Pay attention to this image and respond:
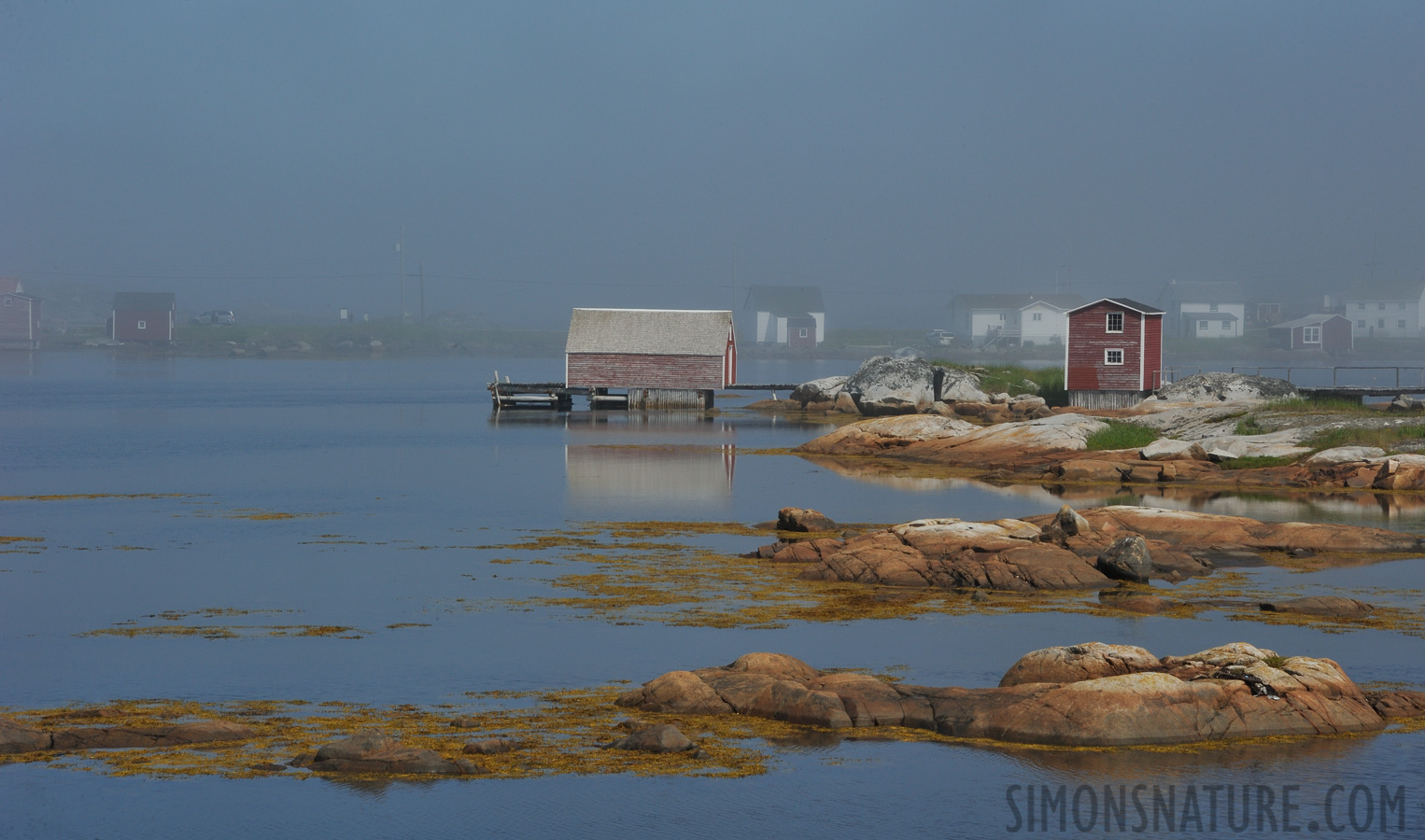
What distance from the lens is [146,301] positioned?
194 m

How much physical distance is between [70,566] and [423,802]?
16446 millimetres

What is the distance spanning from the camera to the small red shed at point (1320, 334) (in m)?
165

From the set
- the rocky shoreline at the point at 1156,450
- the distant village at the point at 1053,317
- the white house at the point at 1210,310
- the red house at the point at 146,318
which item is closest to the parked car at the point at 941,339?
the distant village at the point at 1053,317

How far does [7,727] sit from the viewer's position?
1354cm

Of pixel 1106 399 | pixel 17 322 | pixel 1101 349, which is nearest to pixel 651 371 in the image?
pixel 1101 349

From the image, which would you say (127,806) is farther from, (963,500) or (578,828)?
(963,500)

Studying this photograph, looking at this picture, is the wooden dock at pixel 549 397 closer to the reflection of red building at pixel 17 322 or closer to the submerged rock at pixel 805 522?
the submerged rock at pixel 805 522

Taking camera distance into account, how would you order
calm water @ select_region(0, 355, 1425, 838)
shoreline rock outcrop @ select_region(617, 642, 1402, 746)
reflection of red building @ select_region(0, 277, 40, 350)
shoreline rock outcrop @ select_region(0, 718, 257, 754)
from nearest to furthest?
calm water @ select_region(0, 355, 1425, 838) < shoreline rock outcrop @ select_region(0, 718, 257, 754) < shoreline rock outcrop @ select_region(617, 642, 1402, 746) < reflection of red building @ select_region(0, 277, 40, 350)

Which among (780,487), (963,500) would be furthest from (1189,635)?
(780,487)

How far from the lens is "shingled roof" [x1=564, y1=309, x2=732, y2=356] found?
253 feet

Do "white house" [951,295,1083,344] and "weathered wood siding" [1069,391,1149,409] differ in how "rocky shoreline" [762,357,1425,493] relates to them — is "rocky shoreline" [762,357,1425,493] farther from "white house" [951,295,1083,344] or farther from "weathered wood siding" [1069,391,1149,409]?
"white house" [951,295,1083,344]

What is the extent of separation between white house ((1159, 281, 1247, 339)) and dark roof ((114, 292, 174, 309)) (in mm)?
138178

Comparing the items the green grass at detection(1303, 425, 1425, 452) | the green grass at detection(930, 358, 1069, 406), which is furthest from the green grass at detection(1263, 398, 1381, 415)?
the green grass at detection(930, 358, 1069, 406)

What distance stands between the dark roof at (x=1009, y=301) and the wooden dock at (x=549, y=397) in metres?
113
